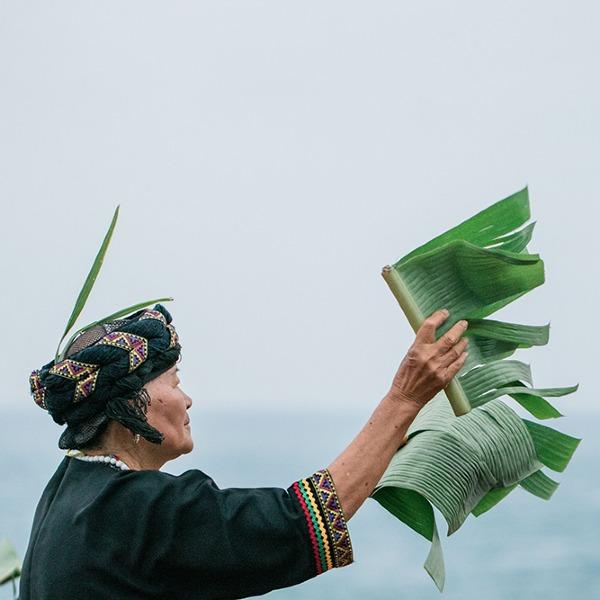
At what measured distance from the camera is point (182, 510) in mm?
2133

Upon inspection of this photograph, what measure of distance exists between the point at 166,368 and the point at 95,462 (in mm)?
209

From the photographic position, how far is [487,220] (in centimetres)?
224

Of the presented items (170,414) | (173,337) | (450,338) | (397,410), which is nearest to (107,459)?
(170,414)

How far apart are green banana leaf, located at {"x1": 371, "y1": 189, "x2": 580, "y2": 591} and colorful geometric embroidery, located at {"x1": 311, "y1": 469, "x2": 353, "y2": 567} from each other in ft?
0.91

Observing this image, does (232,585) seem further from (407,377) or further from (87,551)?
(407,377)

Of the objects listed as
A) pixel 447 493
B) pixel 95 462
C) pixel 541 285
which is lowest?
pixel 447 493

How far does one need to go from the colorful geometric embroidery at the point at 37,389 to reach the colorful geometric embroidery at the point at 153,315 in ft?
0.70

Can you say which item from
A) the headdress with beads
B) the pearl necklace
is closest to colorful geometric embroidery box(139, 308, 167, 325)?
the headdress with beads

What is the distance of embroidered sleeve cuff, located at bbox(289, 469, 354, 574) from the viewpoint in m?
2.14

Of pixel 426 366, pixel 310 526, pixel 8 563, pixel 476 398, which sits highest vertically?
pixel 426 366

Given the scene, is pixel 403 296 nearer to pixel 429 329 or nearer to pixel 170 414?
pixel 429 329

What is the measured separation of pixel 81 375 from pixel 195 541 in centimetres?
36

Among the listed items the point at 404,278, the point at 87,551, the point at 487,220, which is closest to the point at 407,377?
the point at 404,278

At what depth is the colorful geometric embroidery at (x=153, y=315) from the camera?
7.73 ft
